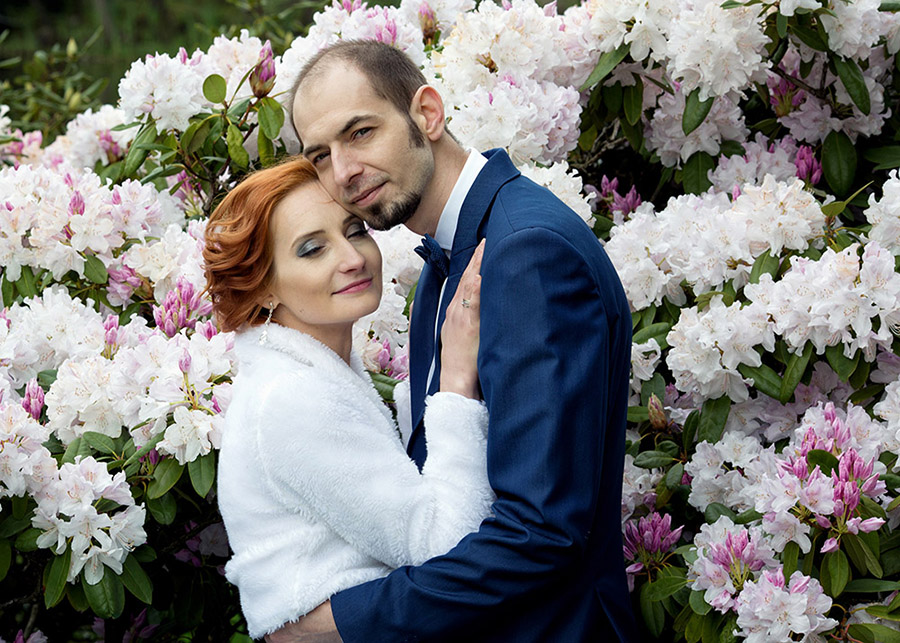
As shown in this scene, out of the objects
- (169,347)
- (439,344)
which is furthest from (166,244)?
(439,344)

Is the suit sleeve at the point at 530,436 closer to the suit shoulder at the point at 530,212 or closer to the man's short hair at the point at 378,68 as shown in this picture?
the suit shoulder at the point at 530,212

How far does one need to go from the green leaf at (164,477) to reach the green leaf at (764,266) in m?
1.44

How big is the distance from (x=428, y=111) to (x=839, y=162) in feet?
4.84

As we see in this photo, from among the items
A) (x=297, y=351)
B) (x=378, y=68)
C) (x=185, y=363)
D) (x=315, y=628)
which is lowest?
(x=315, y=628)

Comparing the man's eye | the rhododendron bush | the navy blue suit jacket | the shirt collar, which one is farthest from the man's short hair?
the rhododendron bush

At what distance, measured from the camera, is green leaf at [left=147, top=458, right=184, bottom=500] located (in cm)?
216

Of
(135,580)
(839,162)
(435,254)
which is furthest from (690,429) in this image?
(135,580)

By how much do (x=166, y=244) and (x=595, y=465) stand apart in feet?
5.11

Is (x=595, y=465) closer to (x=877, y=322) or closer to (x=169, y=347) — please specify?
(x=877, y=322)

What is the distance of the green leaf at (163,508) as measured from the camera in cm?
219

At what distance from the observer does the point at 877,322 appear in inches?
85.7

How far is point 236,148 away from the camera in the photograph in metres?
2.91

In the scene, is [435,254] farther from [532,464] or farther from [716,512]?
[716,512]

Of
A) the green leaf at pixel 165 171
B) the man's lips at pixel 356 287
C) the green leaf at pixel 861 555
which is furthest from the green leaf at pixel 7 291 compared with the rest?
the green leaf at pixel 861 555
